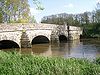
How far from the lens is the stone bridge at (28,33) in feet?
99.3

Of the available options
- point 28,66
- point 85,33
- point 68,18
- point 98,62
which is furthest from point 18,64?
point 68,18

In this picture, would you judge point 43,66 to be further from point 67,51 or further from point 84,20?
point 84,20

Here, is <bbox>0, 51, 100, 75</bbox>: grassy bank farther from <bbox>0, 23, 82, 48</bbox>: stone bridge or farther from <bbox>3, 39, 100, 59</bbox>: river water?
<bbox>0, 23, 82, 48</bbox>: stone bridge

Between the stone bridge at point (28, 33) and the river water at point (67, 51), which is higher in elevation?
the stone bridge at point (28, 33)

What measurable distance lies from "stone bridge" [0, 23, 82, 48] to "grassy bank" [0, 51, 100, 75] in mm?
16010

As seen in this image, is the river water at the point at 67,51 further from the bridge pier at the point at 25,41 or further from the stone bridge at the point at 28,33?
the stone bridge at the point at 28,33

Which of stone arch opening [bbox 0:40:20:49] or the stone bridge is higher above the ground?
the stone bridge

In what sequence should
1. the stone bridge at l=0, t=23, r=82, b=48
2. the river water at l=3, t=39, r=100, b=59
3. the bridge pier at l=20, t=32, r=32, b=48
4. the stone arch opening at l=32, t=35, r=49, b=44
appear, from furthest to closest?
the stone arch opening at l=32, t=35, r=49, b=44 < the bridge pier at l=20, t=32, r=32, b=48 < the stone bridge at l=0, t=23, r=82, b=48 < the river water at l=3, t=39, r=100, b=59

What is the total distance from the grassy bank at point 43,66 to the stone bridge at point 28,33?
1601 centimetres

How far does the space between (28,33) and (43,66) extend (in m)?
21.0

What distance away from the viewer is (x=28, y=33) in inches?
1326

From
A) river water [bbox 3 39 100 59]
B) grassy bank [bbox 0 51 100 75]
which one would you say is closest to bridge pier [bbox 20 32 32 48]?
river water [bbox 3 39 100 59]

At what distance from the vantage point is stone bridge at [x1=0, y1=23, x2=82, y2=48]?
99.3 ft

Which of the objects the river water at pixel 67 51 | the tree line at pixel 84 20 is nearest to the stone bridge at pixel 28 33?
the river water at pixel 67 51
